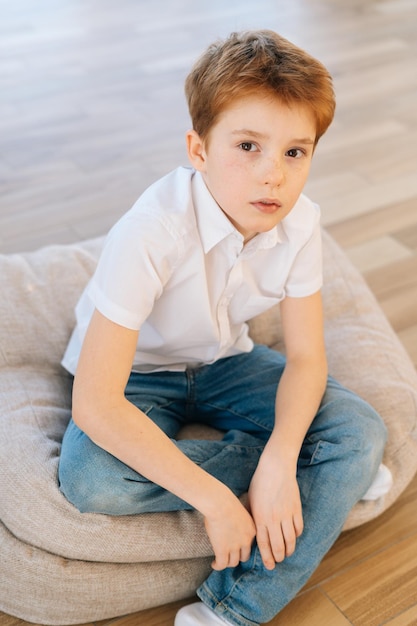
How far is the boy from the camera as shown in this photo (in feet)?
4.03

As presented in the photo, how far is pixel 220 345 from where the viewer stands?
1439 mm

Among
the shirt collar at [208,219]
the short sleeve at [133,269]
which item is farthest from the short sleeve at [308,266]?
the short sleeve at [133,269]

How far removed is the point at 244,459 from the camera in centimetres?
142

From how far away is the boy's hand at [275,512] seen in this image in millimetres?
1278

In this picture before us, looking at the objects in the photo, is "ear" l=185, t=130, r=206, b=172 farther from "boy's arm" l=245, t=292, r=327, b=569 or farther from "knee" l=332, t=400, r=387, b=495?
"knee" l=332, t=400, r=387, b=495

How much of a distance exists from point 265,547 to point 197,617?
0.49ft

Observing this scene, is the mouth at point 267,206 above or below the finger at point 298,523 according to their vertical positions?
above

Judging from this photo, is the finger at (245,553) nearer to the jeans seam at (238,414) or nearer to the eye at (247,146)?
the jeans seam at (238,414)

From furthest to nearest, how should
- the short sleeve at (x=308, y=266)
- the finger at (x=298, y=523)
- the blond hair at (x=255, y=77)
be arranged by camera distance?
the short sleeve at (x=308, y=266), the finger at (x=298, y=523), the blond hair at (x=255, y=77)

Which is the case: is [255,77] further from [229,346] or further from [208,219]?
[229,346]

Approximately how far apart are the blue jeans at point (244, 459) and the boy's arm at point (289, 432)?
1.6 inches

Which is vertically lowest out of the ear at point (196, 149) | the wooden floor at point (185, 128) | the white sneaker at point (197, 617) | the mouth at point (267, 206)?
the wooden floor at point (185, 128)

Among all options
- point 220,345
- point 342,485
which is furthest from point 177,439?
point 342,485

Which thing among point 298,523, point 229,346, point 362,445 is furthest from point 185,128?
point 298,523
